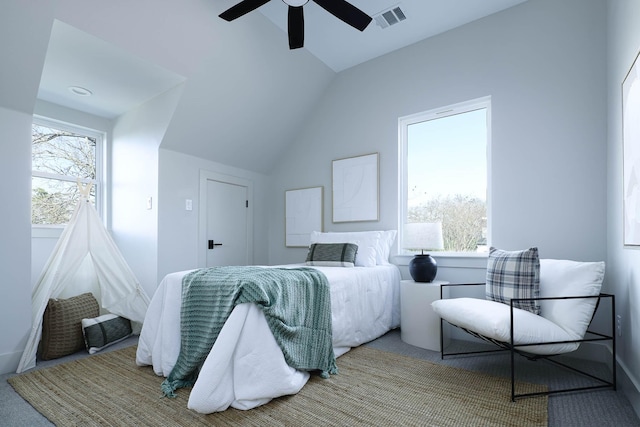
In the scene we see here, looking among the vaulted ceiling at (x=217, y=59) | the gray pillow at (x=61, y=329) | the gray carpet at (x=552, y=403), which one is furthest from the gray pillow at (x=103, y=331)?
the vaulted ceiling at (x=217, y=59)

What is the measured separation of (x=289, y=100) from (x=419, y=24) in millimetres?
1651

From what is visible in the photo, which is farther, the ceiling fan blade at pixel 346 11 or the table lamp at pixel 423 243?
the table lamp at pixel 423 243

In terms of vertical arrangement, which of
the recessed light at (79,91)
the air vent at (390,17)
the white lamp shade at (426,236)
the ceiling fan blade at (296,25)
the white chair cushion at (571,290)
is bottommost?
the white chair cushion at (571,290)

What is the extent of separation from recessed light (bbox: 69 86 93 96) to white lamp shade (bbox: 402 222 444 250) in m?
3.44

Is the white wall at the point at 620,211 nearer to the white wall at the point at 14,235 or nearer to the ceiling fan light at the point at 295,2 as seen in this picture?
the ceiling fan light at the point at 295,2

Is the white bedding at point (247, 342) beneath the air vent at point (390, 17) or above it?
beneath

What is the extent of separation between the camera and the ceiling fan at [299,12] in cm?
238

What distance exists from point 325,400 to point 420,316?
129 cm

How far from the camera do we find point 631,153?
1937 millimetres

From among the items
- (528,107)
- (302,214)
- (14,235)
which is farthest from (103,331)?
(528,107)

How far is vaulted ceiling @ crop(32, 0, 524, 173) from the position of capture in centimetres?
272

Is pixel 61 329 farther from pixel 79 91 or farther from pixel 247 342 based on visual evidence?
pixel 79 91

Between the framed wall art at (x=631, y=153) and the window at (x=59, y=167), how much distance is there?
4.75 meters

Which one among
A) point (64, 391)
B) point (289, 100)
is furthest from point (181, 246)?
point (289, 100)
